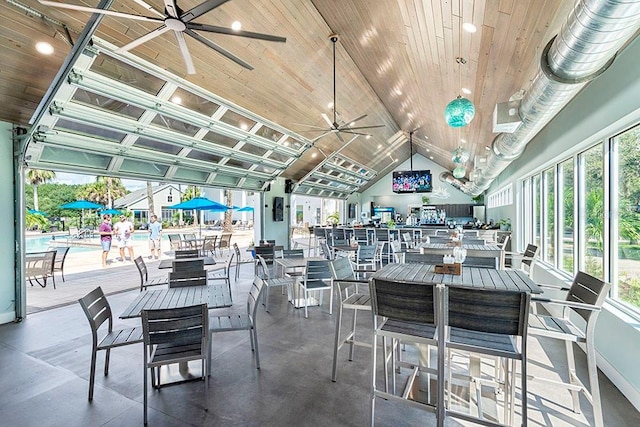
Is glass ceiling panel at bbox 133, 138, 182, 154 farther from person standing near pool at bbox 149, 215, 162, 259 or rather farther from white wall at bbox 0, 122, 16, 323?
person standing near pool at bbox 149, 215, 162, 259

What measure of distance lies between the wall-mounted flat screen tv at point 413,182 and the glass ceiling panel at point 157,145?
347 inches

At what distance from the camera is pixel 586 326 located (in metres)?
1.97

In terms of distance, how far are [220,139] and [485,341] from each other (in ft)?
18.9

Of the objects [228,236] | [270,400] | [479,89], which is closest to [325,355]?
[270,400]

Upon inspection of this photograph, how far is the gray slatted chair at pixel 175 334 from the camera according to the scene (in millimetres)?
2092

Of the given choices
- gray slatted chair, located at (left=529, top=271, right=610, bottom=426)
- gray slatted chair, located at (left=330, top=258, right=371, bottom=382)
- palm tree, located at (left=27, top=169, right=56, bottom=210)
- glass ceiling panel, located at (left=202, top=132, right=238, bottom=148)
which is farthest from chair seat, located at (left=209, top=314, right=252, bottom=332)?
palm tree, located at (left=27, top=169, right=56, bottom=210)

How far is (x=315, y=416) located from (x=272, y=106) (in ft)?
17.9

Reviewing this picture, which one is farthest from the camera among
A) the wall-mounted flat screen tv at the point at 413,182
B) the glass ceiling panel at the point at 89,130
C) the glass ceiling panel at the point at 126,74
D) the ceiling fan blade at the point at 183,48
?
the wall-mounted flat screen tv at the point at 413,182

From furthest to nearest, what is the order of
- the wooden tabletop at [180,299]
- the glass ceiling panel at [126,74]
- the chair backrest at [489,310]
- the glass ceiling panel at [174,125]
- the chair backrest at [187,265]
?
1. the glass ceiling panel at [174,125]
2. the chair backrest at [187,265]
3. the glass ceiling panel at [126,74]
4. the wooden tabletop at [180,299]
5. the chair backrest at [489,310]

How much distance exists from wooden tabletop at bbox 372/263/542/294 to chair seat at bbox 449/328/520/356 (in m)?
0.32

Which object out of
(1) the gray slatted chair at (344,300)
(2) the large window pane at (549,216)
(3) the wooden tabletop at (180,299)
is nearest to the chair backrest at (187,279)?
(3) the wooden tabletop at (180,299)

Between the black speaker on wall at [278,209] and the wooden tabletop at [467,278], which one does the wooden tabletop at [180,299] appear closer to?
the wooden tabletop at [467,278]

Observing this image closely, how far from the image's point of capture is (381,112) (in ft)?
30.1

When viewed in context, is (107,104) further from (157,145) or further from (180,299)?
(180,299)
